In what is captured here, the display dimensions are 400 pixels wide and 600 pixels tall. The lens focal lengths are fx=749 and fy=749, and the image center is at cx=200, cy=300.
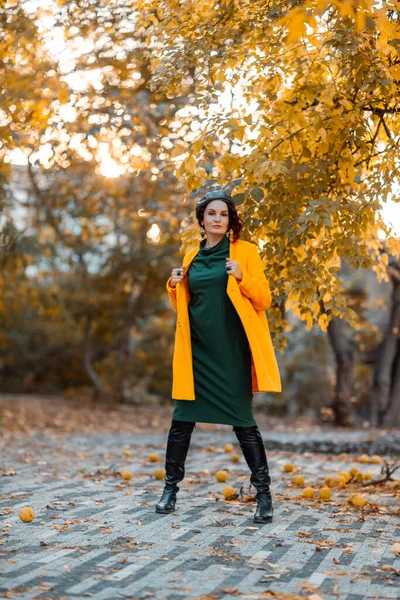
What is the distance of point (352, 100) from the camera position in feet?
16.0

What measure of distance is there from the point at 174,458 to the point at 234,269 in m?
1.25

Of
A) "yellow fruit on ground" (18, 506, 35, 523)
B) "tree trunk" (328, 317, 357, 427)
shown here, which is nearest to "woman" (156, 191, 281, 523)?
"yellow fruit on ground" (18, 506, 35, 523)

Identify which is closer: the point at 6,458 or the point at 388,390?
the point at 6,458

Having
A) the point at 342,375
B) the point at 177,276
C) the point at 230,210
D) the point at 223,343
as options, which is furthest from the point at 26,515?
the point at 342,375

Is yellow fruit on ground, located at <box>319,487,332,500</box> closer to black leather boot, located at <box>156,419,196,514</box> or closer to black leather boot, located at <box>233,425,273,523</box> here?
black leather boot, located at <box>233,425,273,523</box>

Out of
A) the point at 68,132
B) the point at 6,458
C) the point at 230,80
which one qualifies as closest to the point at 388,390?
the point at 6,458

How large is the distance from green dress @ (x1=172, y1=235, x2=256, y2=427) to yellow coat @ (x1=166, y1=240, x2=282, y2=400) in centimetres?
6

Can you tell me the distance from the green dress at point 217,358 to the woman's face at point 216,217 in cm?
15

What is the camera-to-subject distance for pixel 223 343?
4.50 meters

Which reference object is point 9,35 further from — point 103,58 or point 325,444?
point 325,444

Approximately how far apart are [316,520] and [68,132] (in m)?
3.81

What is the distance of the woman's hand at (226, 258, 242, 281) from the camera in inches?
172

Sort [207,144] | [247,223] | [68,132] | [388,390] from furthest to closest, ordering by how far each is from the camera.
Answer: [388,390] → [68,132] → [247,223] → [207,144]

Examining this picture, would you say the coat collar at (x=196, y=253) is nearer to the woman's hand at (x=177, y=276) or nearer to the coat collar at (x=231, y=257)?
the coat collar at (x=231, y=257)
